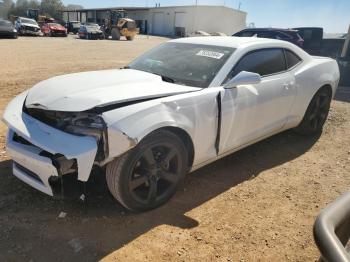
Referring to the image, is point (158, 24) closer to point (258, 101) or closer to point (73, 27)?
point (73, 27)

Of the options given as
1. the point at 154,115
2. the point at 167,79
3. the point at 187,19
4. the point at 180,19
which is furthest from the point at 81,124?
the point at 180,19

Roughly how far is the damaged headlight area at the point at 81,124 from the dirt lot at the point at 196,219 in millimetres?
586

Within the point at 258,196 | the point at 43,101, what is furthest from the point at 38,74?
the point at 258,196

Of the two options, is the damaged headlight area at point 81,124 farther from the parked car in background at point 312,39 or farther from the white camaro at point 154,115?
the parked car in background at point 312,39

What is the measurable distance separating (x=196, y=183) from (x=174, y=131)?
0.89m

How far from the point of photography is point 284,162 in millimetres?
4402

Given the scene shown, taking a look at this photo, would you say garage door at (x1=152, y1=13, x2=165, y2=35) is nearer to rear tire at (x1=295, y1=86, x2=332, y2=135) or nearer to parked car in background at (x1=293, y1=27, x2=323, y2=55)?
parked car in background at (x1=293, y1=27, x2=323, y2=55)

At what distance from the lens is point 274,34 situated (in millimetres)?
13086

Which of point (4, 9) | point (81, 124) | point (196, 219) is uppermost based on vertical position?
point (4, 9)

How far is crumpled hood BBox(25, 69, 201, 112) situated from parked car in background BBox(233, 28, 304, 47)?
9.92 meters

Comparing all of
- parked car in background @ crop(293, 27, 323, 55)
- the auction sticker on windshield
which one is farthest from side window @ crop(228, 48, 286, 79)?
parked car in background @ crop(293, 27, 323, 55)

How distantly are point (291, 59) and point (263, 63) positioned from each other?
2.37ft

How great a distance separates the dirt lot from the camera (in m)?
2.63

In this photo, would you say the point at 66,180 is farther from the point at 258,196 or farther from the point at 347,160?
the point at 347,160
